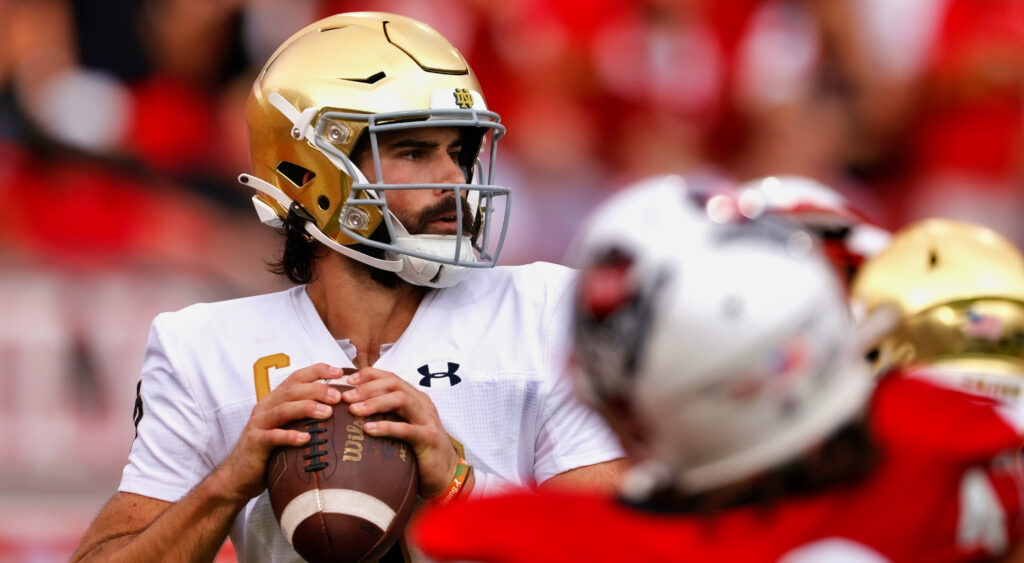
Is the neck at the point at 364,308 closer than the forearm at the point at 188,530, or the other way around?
the forearm at the point at 188,530

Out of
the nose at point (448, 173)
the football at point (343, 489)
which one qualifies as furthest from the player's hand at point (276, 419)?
the nose at point (448, 173)

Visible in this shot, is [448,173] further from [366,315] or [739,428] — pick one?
[739,428]

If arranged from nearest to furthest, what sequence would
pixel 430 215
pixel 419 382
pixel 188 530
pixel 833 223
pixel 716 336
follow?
pixel 716 336
pixel 833 223
pixel 188 530
pixel 419 382
pixel 430 215

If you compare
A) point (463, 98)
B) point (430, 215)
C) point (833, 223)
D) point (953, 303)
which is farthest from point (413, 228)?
point (953, 303)

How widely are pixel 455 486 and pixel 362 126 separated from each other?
72 cm

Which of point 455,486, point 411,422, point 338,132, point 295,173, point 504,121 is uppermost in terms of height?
point 338,132

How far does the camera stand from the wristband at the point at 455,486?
217cm

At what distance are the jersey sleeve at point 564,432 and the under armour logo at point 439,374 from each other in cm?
16

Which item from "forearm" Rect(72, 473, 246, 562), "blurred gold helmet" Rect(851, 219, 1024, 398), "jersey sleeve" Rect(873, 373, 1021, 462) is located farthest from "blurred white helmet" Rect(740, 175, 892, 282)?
"forearm" Rect(72, 473, 246, 562)

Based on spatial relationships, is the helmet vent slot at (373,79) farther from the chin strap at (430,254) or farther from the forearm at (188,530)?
the forearm at (188,530)

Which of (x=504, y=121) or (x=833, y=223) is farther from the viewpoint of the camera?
(x=504, y=121)

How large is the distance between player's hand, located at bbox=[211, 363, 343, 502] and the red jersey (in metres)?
0.68

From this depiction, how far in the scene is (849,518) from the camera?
4.55 ft

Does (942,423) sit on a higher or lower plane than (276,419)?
higher
